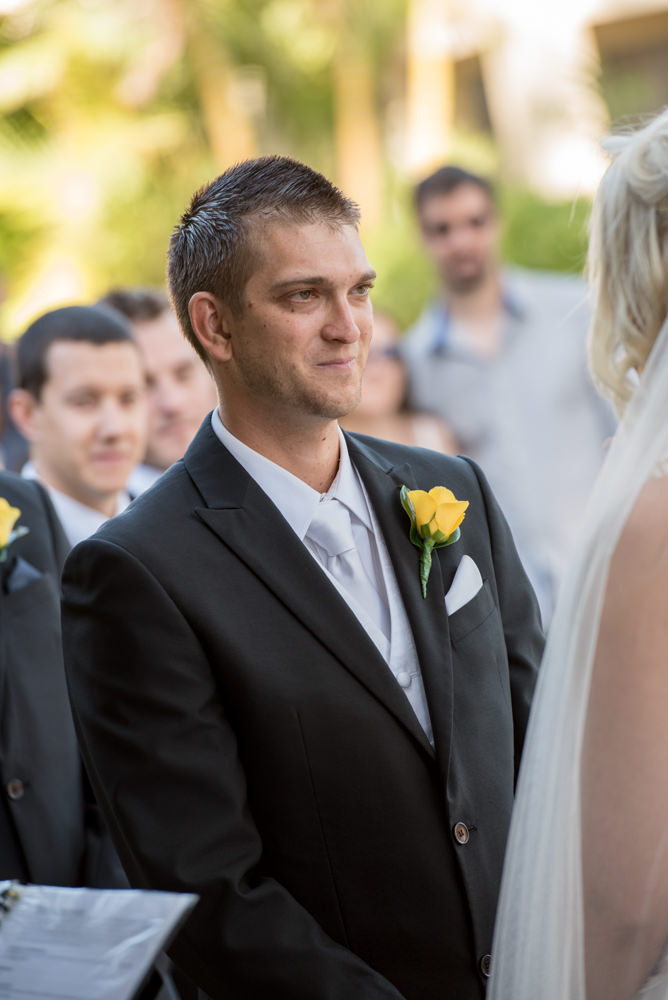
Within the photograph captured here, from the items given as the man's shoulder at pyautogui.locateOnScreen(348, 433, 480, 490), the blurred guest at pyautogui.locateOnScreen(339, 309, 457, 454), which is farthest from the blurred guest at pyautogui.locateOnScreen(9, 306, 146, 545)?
the blurred guest at pyautogui.locateOnScreen(339, 309, 457, 454)

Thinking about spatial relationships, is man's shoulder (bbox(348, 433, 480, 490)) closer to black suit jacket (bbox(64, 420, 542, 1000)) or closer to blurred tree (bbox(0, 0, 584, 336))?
black suit jacket (bbox(64, 420, 542, 1000))

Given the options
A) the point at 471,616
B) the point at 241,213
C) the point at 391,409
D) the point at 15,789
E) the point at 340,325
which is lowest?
the point at 15,789

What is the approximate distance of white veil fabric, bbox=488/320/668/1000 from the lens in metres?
1.69

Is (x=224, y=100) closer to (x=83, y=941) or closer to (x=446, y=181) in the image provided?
(x=446, y=181)

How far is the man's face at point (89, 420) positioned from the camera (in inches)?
146

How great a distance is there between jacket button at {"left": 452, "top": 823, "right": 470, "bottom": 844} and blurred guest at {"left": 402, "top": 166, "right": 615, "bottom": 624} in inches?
148

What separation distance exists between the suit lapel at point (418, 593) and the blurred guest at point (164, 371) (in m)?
2.33

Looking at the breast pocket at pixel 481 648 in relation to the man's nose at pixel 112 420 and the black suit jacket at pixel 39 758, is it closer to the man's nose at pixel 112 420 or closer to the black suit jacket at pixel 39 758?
the black suit jacket at pixel 39 758

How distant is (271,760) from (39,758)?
1.04 meters

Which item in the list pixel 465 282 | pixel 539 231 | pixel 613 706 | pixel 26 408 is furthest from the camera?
pixel 539 231

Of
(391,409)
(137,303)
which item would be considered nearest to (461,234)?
(391,409)

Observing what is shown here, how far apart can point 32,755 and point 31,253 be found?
12623 mm

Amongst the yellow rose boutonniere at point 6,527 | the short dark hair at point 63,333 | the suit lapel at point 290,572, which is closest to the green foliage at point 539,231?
the short dark hair at point 63,333

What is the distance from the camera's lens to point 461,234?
5.83 meters
